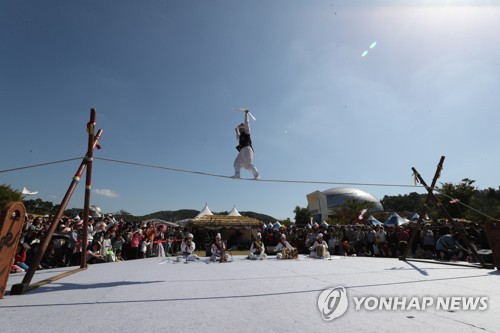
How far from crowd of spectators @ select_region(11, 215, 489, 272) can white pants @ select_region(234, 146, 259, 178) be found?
4590 mm

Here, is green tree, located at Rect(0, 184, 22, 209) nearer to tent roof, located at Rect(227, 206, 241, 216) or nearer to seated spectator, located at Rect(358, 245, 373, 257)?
tent roof, located at Rect(227, 206, 241, 216)

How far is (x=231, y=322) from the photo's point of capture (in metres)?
2.98

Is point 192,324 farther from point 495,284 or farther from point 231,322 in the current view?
point 495,284

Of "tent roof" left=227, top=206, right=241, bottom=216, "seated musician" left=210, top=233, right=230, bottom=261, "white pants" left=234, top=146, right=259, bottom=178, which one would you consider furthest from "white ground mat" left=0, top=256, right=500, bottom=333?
"tent roof" left=227, top=206, right=241, bottom=216

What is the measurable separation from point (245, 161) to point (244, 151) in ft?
0.91

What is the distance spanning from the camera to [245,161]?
785cm

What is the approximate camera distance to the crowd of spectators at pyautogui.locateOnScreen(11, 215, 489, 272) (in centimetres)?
902

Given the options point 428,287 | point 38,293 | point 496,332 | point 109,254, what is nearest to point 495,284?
point 428,287

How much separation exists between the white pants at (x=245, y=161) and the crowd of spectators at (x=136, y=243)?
459 centimetres

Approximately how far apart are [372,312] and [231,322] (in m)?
1.62

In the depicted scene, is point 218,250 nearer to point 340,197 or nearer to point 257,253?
point 257,253

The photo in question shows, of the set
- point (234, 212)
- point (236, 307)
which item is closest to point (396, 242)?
point (236, 307)

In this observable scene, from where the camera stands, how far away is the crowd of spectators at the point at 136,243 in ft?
29.6

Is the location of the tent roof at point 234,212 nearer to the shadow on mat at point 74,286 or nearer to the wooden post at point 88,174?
the wooden post at point 88,174
